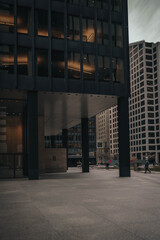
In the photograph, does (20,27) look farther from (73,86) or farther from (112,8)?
(112,8)

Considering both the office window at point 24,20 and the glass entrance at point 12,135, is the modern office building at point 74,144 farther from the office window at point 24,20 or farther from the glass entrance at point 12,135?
the office window at point 24,20

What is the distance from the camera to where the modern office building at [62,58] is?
2800 centimetres

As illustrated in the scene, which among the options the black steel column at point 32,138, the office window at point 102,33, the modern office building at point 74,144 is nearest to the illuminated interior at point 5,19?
the black steel column at point 32,138

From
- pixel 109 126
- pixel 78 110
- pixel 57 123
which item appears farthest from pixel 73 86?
pixel 109 126

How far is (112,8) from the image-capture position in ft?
106

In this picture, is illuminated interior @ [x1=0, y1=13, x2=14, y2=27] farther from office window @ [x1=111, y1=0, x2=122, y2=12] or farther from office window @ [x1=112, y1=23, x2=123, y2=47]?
office window @ [x1=111, y1=0, x2=122, y2=12]

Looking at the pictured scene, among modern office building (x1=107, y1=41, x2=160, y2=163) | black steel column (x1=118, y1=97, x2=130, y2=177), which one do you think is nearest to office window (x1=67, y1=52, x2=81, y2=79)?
black steel column (x1=118, y1=97, x2=130, y2=177)

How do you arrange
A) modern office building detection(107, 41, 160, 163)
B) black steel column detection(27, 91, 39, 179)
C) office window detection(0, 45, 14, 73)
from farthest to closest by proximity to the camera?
modern office building detection(107, 41, 160, 163)
black steel column detection(27, 91, 39, 179)
office window detection(0, 45, 14, 73)

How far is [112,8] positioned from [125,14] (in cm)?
176

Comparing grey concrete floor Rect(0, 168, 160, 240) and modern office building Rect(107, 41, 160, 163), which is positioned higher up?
modern office building Rect(107, 41, 160, 163)

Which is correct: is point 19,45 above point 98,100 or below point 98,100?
above

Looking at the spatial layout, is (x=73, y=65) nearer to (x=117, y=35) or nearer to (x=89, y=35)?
(x=89, y=35)

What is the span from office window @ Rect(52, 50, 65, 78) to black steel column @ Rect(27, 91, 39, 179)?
323cm

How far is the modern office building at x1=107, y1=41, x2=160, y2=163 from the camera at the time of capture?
484 ft
